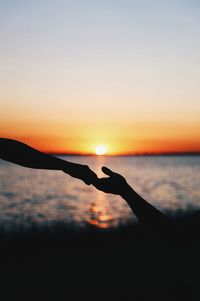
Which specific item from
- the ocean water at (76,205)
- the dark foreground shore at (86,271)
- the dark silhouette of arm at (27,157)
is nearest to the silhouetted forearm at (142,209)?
the dark silhouette of arm at (27,157)

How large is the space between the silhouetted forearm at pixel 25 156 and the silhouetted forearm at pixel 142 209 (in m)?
0.30

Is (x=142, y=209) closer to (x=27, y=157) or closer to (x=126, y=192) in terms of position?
(x=126, y=192)

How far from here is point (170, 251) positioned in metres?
1.63

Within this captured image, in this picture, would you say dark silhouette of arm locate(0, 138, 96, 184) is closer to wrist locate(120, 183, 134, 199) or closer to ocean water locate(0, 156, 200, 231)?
wrist locate(120, 183, 134, 199)

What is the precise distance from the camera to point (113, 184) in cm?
149

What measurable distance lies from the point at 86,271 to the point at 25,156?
429 inches

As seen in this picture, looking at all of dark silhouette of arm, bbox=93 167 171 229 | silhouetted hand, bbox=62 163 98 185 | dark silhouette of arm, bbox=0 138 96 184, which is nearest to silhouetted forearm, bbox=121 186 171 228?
dark silhouette of arm, bbox=93 167 171 229

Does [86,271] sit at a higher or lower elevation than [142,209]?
higher

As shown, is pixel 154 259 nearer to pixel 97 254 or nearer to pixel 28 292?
pixel 97 254

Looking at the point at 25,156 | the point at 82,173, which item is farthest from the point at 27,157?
the point at 82,173

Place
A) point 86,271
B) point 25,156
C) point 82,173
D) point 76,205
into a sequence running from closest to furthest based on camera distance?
1. point 25,156
2. point 82,173
3. point 86,271
4. point 76,205

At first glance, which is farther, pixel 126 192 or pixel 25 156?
pixel 126 192

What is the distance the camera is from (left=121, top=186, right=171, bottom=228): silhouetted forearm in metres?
1.43

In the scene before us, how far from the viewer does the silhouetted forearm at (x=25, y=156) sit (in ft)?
4.01
